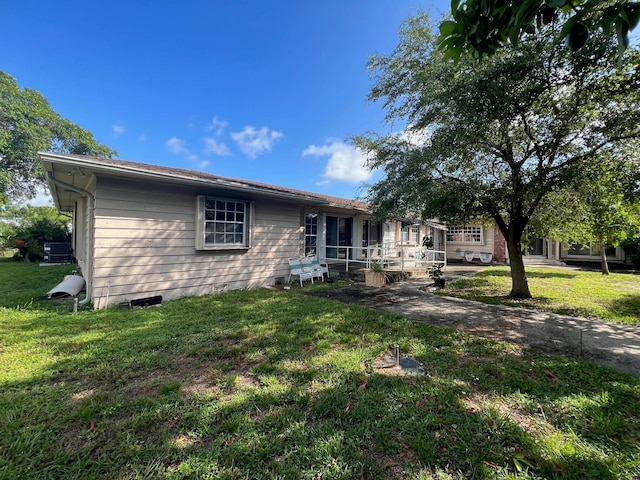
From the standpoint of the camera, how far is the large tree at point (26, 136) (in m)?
17.6

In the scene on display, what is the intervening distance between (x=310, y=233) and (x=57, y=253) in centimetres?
1503

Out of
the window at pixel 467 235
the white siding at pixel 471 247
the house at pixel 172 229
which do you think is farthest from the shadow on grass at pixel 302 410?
the window at pixel 467 235

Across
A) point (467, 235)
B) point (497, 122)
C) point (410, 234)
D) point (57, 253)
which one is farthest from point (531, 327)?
point (57, 253)

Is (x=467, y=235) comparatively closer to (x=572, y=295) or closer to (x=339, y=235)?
(x=339, y=235)

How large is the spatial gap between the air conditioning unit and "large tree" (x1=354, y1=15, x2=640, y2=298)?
704 inches

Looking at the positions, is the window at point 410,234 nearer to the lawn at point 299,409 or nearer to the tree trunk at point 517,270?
the tree trunk at point 517,270

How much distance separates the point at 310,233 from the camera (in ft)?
35.4

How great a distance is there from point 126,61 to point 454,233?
71.6 feet

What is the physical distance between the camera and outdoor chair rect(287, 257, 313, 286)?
356 inches

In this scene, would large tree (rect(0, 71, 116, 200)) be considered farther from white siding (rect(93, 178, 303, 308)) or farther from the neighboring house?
the neighboring house

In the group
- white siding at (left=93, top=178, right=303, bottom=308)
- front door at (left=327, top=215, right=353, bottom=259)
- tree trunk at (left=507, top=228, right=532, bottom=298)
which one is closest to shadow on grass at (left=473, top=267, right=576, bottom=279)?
tree trunk at (left=507, top=228, right=532, bottom=298)

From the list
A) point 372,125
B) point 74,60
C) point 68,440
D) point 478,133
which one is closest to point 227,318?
point 68,440

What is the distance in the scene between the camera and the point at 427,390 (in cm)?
278

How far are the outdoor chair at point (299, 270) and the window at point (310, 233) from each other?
4.19 feet
